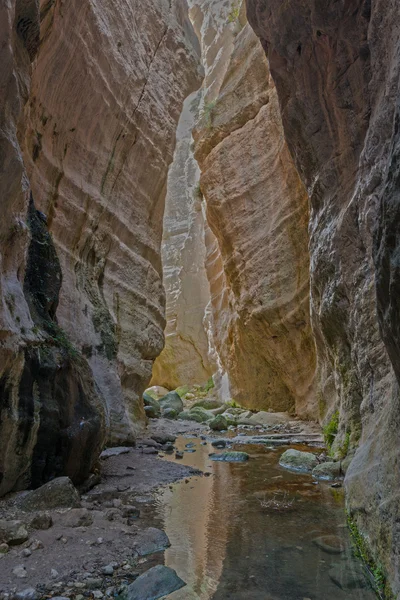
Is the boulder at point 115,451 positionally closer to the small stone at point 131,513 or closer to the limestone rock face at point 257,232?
the small stone at point 131,513

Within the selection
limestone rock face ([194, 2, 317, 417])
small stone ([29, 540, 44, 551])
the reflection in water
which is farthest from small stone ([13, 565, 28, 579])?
limestone rock face ([194, 2, 317, 417])

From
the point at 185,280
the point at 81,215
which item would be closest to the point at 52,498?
the point at 81,215

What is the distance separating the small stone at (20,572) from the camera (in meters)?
3.29

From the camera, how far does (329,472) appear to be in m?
7.03

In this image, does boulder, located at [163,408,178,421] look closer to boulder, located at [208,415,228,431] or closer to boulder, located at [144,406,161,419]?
boulder, located at [144,406,161,419]

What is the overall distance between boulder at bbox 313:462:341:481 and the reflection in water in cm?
24

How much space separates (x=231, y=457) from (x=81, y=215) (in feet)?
20.0

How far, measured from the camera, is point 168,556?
3906 millimetres

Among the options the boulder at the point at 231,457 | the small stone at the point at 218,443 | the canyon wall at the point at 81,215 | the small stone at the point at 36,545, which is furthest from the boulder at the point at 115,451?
the small stone at the point at 36,545

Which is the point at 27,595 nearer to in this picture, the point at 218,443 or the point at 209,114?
the point at 218,443

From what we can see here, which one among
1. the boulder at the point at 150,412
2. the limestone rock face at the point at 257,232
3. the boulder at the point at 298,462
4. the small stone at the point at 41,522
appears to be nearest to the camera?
the small stone at the point at 41,522

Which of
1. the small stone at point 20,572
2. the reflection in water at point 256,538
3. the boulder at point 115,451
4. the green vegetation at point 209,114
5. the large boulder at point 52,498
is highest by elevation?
the green vegetation at point 209,114

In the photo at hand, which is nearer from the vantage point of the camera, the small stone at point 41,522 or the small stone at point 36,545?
the small stone at point 36,545

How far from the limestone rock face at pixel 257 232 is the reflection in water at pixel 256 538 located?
9619 mm
